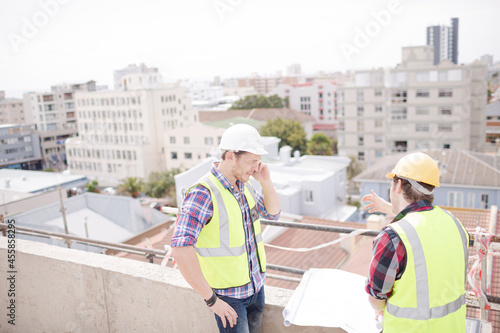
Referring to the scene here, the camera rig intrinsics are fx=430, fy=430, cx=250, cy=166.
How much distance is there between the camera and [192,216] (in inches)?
81.0

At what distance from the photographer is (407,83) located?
42.2m

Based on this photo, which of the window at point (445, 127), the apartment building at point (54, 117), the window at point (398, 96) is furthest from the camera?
the apartment building at point (54, 117)

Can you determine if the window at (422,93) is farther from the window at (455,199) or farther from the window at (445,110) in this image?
the window at (455,199)

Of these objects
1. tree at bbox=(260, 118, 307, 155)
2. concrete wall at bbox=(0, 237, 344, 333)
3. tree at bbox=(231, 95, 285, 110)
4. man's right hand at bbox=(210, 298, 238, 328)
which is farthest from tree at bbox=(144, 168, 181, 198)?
man's right hand at bbox=(210, 298, 238, 328)

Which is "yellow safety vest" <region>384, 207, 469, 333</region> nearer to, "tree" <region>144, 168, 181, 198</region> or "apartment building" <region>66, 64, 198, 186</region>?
"tree" <region>144, 168, 181, 198</region>

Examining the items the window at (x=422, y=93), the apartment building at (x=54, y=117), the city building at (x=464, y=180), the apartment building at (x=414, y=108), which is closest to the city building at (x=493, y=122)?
the apartment building at (x=414, y=108)

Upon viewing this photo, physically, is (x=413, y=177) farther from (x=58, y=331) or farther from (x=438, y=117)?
(x=438, y=117)

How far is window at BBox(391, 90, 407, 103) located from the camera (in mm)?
42719

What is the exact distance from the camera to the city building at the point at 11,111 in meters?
45.0

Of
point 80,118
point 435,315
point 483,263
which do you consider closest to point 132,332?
point 435,315

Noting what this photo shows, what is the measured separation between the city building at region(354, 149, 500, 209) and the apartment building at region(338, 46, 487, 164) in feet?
55.7

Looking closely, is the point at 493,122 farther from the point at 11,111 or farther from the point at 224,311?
the point at 224,311

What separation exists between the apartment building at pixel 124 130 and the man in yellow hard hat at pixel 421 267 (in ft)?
160

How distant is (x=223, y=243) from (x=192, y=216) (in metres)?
Result: 0.24
